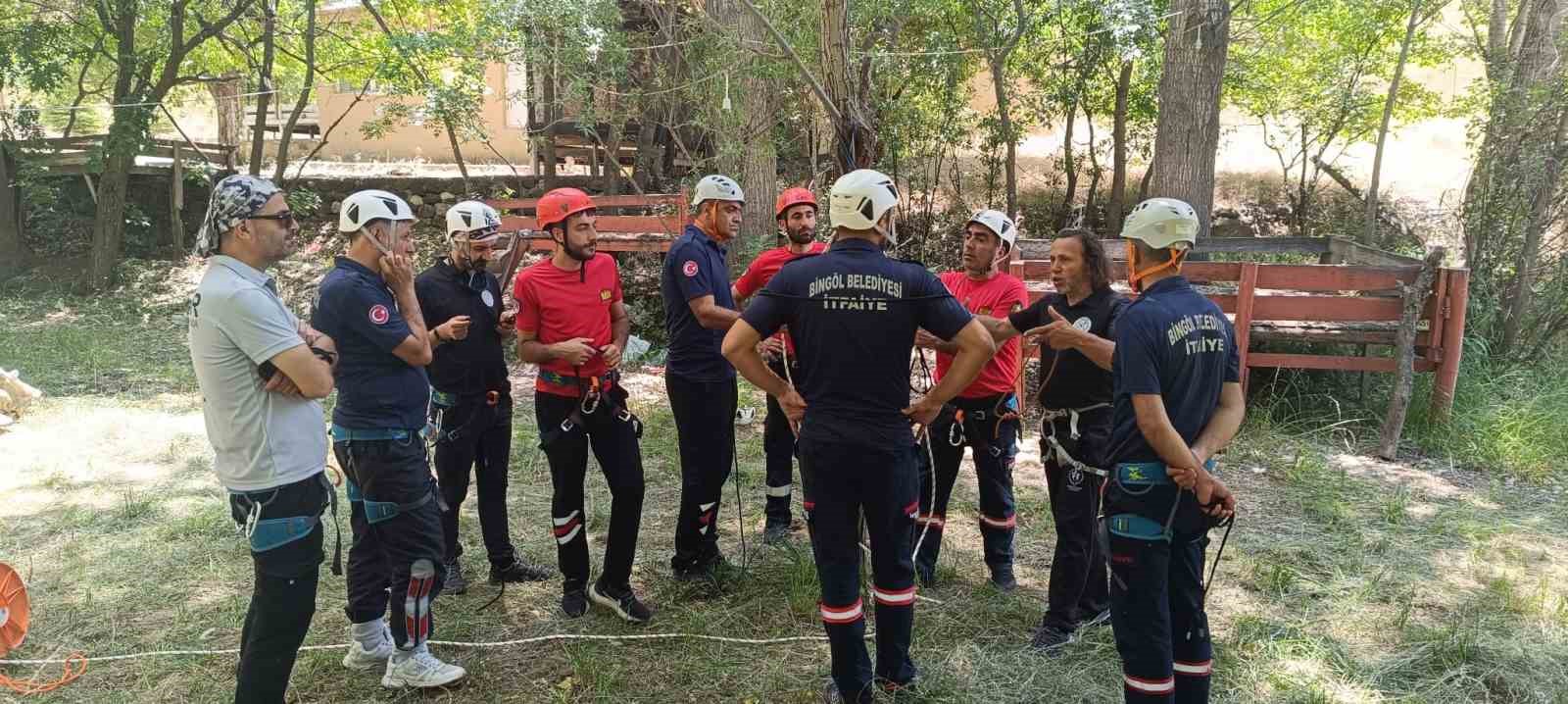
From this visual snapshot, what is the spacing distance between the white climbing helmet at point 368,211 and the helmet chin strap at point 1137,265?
2.49 m

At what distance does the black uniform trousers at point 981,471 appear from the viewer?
4.59m

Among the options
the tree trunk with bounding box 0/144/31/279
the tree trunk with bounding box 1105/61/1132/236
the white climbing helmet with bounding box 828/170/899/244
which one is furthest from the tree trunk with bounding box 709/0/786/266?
the tree trunk with bounding box 0/144/31/279

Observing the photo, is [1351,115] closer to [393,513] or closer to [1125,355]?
[1125,355]

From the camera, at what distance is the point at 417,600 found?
145 inches

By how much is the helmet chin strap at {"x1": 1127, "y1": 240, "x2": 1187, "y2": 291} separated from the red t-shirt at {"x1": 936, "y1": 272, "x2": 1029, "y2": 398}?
1.35m

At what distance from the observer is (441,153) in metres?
21.7

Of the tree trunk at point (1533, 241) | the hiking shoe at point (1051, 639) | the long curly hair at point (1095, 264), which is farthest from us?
the tree trunk at point (1533, 241)

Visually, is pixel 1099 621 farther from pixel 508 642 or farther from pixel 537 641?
pixel 508 642

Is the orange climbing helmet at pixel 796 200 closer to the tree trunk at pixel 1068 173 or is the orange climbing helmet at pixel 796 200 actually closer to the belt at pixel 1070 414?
the belt at pixel 1070 414

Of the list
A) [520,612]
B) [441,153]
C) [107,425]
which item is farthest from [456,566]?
[441,153]

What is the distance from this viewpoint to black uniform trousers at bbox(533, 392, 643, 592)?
14.0 ft

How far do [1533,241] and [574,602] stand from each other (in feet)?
29.0

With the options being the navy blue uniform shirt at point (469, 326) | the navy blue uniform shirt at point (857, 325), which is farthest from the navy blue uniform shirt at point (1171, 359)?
the navy blue uniform shirt at point (469, 326)

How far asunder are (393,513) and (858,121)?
3.05m
